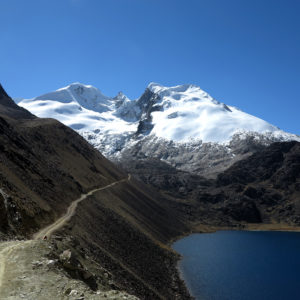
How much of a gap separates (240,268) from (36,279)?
86.2m

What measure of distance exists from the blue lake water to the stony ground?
52.2 m

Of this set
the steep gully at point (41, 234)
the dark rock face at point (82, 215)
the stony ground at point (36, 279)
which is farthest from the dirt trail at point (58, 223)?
the stony ground at point (36, 279)

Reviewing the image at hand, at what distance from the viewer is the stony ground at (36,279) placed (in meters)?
19.4

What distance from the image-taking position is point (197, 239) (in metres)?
153

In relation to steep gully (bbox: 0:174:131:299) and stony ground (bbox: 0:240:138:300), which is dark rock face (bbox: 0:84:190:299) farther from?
stony ground (bbox: 0:240:138:300)

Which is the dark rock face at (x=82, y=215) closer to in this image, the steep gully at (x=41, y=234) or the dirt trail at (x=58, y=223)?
the dirt trail at (x=58, y=223)

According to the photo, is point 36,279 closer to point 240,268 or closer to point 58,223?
point 58,223

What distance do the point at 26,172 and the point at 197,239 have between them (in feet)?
324

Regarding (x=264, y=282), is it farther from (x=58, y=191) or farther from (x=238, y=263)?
(x=58, y=191)

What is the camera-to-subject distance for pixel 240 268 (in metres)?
97.6

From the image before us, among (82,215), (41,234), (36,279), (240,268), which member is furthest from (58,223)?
(240,268)

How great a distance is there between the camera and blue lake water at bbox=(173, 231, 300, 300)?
243ft

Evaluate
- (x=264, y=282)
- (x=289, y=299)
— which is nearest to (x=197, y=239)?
(x=264, y=282)

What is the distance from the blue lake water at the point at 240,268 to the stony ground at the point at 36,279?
52248 millimetres
